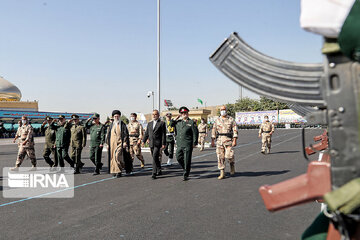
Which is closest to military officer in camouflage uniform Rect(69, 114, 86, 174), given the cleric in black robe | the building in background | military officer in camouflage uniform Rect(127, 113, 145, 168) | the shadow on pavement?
the cleric in black robe

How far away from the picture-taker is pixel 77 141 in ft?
30.8

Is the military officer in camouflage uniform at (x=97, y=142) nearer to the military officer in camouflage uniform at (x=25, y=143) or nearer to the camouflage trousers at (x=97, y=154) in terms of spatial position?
the camouflage trousers at (x=97, y=154)

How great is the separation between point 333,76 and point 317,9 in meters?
0.33

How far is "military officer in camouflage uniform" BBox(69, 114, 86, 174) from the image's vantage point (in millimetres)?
9234

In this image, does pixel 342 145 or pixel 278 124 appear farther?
pixel 278 124

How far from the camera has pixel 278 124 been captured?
2101 inches

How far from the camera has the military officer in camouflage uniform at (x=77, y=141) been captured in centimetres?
923

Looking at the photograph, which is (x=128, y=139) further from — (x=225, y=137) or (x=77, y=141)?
(x=225, y=137)

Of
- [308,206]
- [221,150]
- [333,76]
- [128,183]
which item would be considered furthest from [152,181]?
[333,76]

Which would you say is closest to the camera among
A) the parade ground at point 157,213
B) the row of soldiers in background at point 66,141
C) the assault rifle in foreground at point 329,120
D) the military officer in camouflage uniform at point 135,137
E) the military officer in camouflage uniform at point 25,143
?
the assault rifle in foreground at point 329,120

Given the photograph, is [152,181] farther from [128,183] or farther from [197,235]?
[197,235]

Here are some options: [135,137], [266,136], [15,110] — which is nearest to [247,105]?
[15,110]

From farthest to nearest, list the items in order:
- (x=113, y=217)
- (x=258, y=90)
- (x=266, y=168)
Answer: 1. (x=266, y=168)
2. (x=113, y=217)
3. (x=258, y=90)

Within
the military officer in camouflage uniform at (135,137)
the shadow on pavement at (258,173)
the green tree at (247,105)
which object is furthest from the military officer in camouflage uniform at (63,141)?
the green tree at (247,105)
